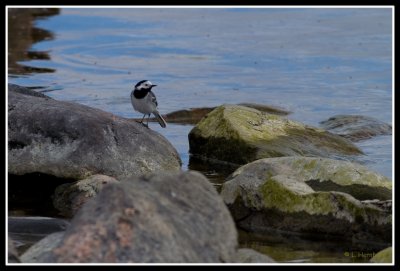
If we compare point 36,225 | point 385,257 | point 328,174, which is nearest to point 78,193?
point 36,225

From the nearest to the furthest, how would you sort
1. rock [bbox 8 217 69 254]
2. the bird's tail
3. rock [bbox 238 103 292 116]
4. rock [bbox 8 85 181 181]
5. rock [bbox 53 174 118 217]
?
rock [bbox 8 217 69 254] → rock [bbox 53 174 118 217] → rock [bbox 8 85 181 181] → the bird's tail → rock [bbox 238 103 292 116]

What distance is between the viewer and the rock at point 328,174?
33.6 feet

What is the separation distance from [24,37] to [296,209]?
49.8 feet

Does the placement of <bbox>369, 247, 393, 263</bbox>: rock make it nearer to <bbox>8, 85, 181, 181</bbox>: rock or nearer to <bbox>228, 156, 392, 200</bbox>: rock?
<bbox>228, 156, 392, 200</bbox>: rock

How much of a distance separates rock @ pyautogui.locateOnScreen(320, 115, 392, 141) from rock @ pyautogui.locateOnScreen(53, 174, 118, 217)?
19.9 feet

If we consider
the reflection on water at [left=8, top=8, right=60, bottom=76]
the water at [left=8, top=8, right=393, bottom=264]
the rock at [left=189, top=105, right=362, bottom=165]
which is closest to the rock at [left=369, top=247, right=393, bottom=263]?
the rock at [left=189, top=105, right=362, bottom=165]

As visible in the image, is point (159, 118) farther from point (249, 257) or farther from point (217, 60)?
point (217, 60)

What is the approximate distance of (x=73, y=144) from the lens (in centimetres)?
1071

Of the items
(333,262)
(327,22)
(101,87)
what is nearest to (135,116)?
(101,87)

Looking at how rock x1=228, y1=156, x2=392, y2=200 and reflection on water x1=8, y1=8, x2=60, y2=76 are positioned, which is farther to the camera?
reflection on water x1=8, y1=8, x2=60, y2=76

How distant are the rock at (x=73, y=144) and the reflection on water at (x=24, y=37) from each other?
28.8 ft

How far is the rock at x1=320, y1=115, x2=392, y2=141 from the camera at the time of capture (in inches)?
604

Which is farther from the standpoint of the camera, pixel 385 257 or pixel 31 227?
pixel 31 227

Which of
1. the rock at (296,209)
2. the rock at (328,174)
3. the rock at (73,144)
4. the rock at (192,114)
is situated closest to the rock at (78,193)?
the rock at (73,144)
